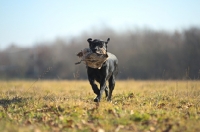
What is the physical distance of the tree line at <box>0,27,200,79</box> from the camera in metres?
25.5

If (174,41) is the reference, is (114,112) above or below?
below

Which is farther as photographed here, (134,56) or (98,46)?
(134,56)

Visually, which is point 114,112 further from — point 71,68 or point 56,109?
point 71,68

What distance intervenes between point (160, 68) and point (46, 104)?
24.3 metres

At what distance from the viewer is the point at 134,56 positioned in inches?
1337

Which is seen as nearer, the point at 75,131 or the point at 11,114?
the point at 75,131

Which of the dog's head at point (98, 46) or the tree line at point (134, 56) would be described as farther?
the tree line at point (134, 56)

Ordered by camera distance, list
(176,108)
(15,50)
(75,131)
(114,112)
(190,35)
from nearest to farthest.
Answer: (75,131)
(114,112)
(176,108)
(190,35)
(15,50)

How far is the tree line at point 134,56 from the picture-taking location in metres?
25.5

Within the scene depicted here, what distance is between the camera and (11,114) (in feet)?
24.9

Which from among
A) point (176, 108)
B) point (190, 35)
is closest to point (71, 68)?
point (190, 35)

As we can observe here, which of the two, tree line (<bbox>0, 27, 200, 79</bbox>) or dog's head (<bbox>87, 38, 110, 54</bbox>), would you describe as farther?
tree line (<bbox>0, 27, 200, 79</bbox>)

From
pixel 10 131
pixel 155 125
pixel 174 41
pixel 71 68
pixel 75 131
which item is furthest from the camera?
pixel 71 68

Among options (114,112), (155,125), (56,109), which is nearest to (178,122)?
(155,125)
